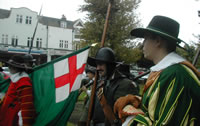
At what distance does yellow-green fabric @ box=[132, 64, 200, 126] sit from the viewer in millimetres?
1330

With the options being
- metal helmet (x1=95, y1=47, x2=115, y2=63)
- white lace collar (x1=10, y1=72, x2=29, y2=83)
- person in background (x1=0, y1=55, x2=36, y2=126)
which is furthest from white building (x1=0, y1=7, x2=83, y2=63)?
metal helmet (x1=95, y1=47, x2=115, y2=63)

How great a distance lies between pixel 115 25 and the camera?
1905 centimetres

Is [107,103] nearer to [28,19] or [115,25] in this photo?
[115,25]

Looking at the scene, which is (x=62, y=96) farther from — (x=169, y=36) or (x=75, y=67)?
(x=169, y=36)

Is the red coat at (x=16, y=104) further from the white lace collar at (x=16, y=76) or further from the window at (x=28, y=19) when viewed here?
the window at (x=28, y=19)

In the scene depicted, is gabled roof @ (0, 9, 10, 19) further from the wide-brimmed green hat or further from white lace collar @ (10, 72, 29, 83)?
the wide-brimmed green hat

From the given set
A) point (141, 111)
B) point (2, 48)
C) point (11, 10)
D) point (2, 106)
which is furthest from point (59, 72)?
point (11, 10)

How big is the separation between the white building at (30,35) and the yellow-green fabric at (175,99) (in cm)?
3092

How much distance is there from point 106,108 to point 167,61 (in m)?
1.36

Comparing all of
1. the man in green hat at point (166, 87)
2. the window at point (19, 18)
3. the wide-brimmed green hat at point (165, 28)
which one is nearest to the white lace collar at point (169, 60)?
the man in green hat at point (166, 87)

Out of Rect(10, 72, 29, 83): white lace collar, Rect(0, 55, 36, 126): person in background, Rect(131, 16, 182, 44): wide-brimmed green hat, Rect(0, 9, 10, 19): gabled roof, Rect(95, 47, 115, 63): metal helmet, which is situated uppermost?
Rect(0, 9, 10, 19): gabled roof

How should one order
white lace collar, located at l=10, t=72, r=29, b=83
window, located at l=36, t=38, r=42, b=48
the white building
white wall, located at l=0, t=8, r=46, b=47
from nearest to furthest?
white lace collar, located at l=10, t=72, r=29, b=83 → the white building → white wall, located at l=0, t=8, r=46, b=47 → window, located at l=36, t=38, r=42, b=48

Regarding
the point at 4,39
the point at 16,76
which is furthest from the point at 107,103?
the point at 4,39

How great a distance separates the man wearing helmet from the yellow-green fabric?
1155mm
